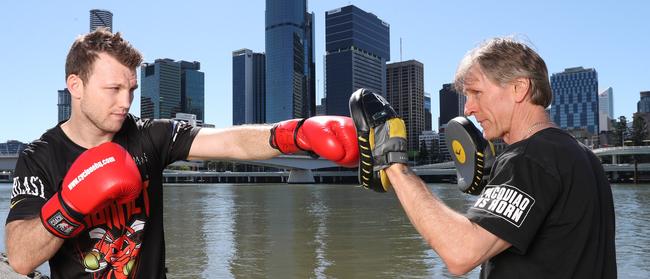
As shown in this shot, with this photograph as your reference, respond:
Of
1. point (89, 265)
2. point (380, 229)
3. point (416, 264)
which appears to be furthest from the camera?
point (380, 229)

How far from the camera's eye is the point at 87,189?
2.43 meters

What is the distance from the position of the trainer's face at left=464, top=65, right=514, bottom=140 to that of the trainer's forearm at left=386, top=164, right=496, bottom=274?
0.52 metres

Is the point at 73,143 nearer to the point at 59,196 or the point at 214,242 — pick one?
the point at 59,196

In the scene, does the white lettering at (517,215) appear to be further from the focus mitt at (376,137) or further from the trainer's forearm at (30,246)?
the trainer's forearm at (30,246)

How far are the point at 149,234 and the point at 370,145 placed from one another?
1.36 meters

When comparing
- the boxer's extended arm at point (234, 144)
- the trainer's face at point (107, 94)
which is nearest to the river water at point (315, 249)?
the boxer's extended arm at point (234, 144)

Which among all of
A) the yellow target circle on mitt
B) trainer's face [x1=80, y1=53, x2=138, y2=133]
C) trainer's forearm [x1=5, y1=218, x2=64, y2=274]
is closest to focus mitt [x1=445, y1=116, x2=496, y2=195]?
the yellow target circle on mitt

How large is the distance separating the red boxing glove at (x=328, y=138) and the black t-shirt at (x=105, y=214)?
848 mm

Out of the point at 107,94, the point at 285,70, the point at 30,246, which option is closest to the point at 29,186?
the point at 30,246

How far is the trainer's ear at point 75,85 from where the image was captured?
9.12 ft

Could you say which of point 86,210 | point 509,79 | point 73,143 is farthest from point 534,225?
point 73,143

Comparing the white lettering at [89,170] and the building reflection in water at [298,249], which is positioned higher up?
the white lettering at [89,170]

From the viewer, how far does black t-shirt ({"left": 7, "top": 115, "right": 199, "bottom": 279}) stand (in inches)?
104

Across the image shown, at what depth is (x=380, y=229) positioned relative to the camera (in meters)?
18.5
